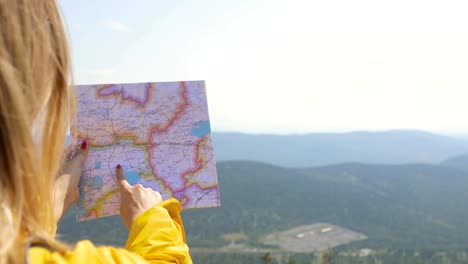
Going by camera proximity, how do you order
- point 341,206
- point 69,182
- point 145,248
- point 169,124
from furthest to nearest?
point 341,206
point 169,124
point 69,182
point 145,248

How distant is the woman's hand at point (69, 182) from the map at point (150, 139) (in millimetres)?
78

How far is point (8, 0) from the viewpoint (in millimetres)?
1229

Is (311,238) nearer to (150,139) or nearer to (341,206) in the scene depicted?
(341,206)

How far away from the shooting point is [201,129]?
2.85m

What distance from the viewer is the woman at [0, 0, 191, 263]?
3.72ft

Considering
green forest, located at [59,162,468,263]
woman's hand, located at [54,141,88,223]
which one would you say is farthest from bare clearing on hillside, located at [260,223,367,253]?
woman's hand, located at [54,141,88,223]

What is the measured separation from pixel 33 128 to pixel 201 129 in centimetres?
165

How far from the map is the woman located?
1268 mm

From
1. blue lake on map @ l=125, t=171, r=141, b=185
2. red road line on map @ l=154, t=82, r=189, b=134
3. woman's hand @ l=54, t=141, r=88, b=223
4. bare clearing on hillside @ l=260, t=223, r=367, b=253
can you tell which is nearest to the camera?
woman's hand @ l=54, t=141, r=88, b=223

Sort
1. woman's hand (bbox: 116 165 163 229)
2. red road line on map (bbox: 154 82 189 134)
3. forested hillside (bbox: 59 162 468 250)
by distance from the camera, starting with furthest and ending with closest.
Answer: forested hillside (bbox: 59 162 468 250)
red road line on map (bbox: 154 82 189 134)
woman's hand (bbox: 116 165 163 229)

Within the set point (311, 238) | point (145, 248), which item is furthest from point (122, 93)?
point (311, 238)

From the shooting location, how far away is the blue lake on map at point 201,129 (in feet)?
9.30

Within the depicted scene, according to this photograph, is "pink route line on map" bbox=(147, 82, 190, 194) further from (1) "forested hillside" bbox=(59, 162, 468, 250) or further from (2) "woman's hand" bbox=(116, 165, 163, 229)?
(1) "forested hillside" bbox=(59, 162, 468, 250)

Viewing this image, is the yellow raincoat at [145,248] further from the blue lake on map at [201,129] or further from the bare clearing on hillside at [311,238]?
the bare clearing on hillside at [311,238]
